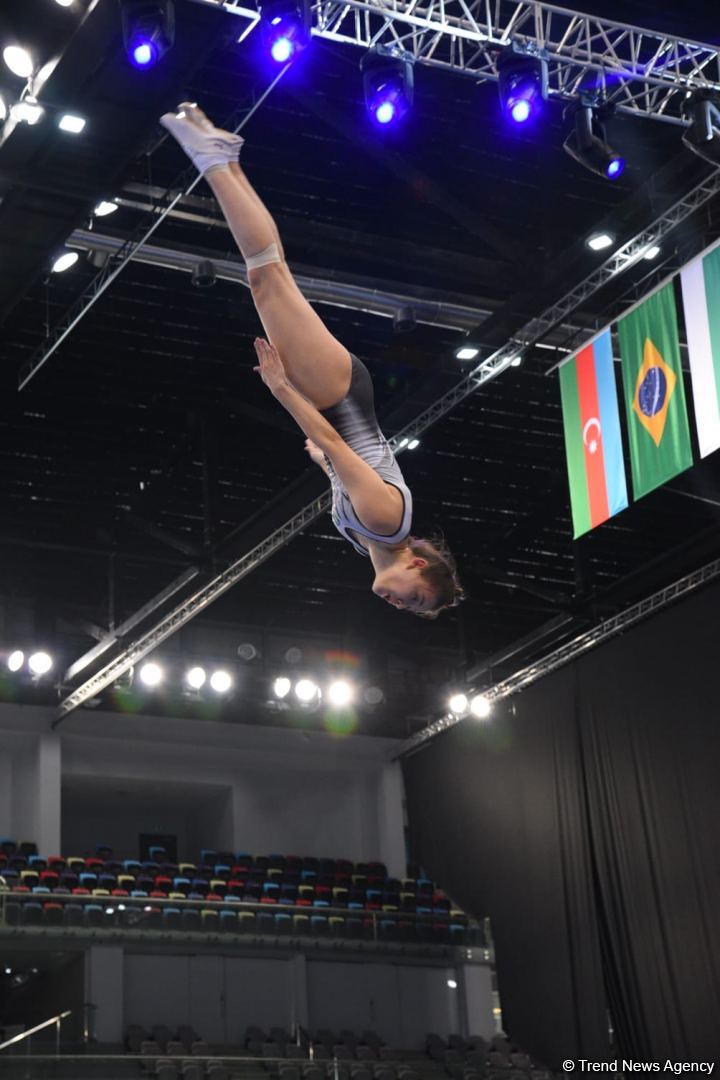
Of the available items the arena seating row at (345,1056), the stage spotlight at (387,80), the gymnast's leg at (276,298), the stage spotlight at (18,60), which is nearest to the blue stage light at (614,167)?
the stage spotlight at (387,80)

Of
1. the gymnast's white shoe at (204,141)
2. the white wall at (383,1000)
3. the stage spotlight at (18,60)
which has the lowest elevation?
the white wall at (383,1000)

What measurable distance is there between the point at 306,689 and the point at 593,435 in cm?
900

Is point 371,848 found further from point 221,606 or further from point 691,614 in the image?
point 691,614

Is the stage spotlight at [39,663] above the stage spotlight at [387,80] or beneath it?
beneath

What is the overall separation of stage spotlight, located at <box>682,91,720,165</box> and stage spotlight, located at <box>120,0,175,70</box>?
3.53m

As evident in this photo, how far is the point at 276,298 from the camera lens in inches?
168

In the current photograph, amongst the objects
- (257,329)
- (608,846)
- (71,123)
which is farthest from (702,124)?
(608,846)

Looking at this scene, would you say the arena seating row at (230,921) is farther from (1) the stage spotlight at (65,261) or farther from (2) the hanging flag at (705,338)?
(2) the hanging flag at (705,338)

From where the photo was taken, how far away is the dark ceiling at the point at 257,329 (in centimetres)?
973

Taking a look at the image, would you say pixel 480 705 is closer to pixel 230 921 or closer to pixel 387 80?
pixel 230 921

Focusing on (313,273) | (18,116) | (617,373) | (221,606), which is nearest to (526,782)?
(221,606)

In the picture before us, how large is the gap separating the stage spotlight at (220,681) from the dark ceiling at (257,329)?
39.7 inches

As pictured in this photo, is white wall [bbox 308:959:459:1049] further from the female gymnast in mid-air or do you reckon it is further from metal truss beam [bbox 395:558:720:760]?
the female gymnast in mid-air

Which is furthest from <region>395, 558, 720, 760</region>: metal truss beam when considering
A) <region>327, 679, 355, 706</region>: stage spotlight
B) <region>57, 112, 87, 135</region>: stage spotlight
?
<region>57, 112, 87, 135</region>: stage spotlight
